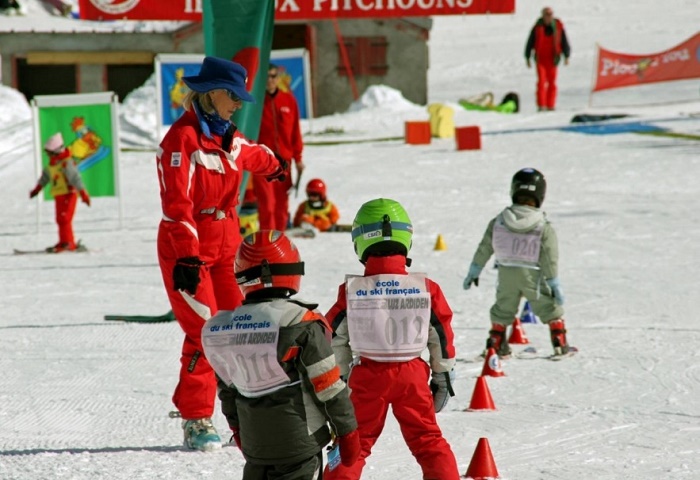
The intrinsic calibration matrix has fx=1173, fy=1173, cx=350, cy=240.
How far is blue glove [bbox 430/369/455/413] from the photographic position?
470 cm

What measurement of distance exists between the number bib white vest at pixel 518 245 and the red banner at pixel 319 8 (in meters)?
6.41

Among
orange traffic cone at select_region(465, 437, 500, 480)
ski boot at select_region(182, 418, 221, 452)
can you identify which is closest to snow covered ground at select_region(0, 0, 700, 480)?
ski boot at select_region(182, 418, 221, 452)

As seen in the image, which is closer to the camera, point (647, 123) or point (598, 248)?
point (598, 248)

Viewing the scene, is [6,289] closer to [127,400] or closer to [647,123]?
[127,400]

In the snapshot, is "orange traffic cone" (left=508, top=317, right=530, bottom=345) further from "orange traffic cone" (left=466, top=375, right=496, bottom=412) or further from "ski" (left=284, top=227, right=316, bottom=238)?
"ski" (left=284, top=227, right=316, bottom=238)

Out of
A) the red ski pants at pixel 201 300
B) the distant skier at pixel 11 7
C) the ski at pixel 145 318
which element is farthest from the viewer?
the distant skier at pixel 11 7

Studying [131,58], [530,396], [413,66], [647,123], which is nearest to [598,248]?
[530,396]

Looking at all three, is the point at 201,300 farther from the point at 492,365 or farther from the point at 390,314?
the point at 492,365

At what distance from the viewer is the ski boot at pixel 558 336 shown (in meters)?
8.23

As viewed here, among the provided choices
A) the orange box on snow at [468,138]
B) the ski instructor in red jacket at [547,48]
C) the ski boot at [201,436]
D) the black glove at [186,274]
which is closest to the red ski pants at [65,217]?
the ski boot at [201,436]

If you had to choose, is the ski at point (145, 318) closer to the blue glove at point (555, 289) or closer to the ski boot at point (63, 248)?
the blue glove at point (555, 289)

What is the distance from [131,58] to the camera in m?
29.5

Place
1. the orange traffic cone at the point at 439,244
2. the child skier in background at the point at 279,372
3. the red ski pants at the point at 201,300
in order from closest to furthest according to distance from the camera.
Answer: the child skier in background at the point at 279,372, the red ski pants at the point at 201,300, the orange traffic cone at the point at 439,244

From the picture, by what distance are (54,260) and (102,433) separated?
7156 mm
